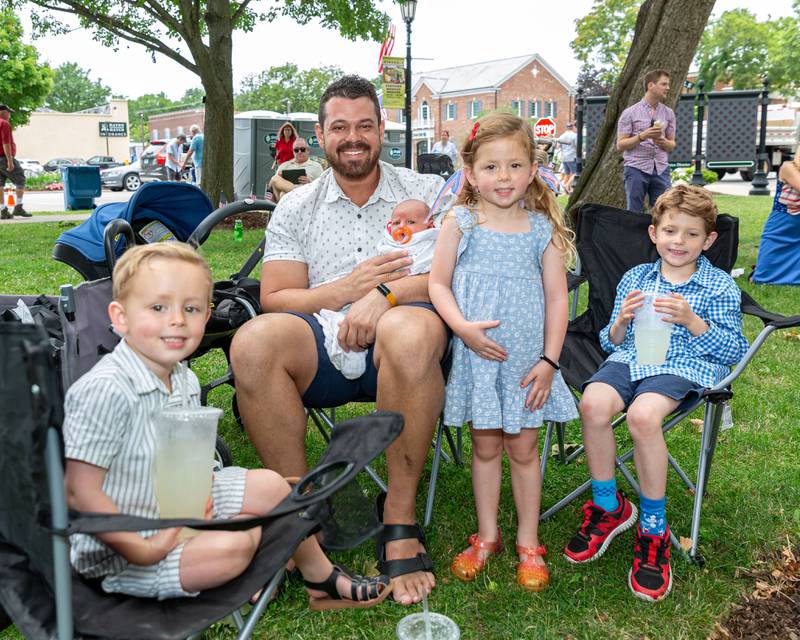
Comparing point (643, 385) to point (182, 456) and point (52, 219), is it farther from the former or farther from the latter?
point (52, 219)

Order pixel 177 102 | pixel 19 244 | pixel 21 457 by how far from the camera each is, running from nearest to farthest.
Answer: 1. pixel 21 457
2. pixel 19 244
3. pixel 177 102

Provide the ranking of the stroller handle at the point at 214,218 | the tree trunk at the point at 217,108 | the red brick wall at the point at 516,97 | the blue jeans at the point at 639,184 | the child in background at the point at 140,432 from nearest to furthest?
the child in background at the point at 140,432
the stroller handle at the point at 214,218
the blue jeans at the point at 639,184
the tree trunk at the point at 217,108
the red brick wall at the point at 516,97

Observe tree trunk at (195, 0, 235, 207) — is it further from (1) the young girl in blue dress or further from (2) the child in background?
(2) the child in background

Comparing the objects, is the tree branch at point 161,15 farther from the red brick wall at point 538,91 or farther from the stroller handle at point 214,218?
the red brick wall at point 538,91

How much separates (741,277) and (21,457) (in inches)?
260

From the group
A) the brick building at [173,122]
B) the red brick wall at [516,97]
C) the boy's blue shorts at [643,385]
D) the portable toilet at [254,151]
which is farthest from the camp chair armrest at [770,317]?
the brick building at [173,122]

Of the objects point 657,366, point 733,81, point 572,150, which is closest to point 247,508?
point 657,366

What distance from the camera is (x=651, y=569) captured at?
228 cm

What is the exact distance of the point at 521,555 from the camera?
240cm

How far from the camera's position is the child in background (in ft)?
4.87

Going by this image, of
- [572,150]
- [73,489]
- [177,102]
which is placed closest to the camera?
[73,489]

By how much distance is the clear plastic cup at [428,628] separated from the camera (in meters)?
2.09

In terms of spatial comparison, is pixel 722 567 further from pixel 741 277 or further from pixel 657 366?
pixel 741 277

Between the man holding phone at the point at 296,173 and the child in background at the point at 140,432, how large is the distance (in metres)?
7.67
